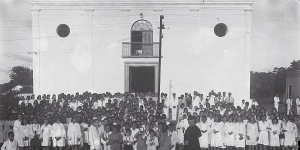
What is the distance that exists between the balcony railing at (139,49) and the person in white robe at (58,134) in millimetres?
8567

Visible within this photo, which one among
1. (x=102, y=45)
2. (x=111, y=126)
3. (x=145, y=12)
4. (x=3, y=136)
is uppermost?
(x=145, y=12)

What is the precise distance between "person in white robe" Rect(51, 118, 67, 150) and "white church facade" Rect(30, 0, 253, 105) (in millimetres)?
8009

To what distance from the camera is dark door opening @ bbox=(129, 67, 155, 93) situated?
1773cm

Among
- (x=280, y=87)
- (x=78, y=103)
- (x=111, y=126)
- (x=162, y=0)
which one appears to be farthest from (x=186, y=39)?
(x=280, y=87)

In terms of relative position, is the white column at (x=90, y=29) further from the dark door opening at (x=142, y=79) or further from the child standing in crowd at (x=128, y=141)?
the child standing in crowd at (x=128, y=141)

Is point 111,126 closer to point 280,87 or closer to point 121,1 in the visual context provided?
point 121,1

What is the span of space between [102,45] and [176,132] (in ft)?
31.3

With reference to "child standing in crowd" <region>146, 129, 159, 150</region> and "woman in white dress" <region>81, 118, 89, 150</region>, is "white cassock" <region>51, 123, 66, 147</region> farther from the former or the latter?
"child standing in crowd" <region>146, 129, 159, 150</region>

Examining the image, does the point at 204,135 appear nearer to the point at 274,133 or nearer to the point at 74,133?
the point at 274,133

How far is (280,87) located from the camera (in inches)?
1104

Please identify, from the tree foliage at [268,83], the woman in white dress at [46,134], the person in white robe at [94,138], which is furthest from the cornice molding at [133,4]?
the tree foliage at [268,83]

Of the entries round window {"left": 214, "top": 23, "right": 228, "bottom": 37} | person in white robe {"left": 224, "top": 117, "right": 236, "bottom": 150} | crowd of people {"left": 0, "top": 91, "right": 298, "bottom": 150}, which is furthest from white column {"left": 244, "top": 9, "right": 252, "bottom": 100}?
person in white robe {"left": 224, "top": 117, "right": 236, "bottom": 150}

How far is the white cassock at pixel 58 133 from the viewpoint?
30.3 ft

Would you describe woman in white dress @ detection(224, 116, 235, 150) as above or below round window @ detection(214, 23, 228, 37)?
below
